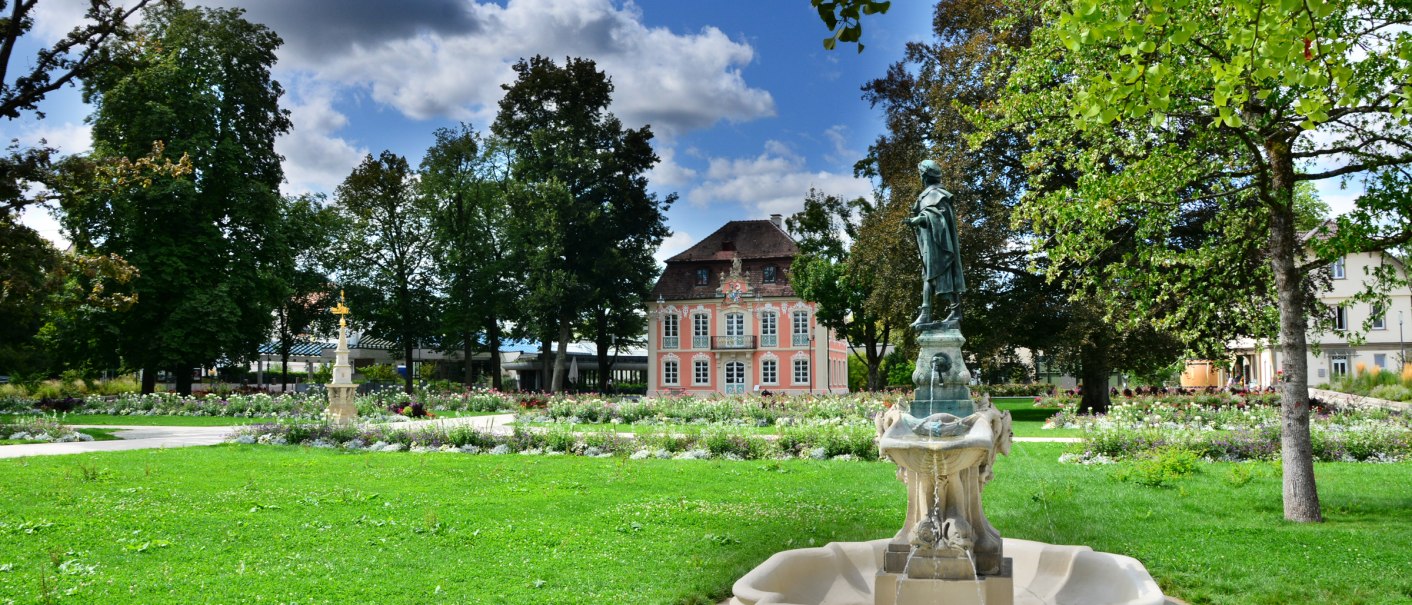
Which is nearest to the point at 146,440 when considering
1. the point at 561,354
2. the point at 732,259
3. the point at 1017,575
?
the point at 1017,575

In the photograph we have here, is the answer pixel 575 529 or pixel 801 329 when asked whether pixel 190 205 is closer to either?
pixel 801 329

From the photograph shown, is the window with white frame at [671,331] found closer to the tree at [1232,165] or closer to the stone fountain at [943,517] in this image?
the tree at [1232,165]

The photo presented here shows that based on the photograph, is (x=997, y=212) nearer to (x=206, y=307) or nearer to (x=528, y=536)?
(x=528, y=536)

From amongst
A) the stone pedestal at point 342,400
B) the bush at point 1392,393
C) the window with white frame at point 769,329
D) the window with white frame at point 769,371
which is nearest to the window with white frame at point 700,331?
the window with white frame at point 769,329

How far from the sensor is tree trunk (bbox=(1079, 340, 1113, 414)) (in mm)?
24266

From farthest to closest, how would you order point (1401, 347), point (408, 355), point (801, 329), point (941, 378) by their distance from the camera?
point (1401, 347) → point (801, 329) → point (408, 355) → point (941, 378)

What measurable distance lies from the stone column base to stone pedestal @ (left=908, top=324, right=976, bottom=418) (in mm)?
965

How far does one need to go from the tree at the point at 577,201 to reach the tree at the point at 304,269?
8.74m

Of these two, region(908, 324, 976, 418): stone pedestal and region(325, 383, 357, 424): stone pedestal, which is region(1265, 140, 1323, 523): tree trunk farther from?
region(325, 383, 357, 424): stone pedestal

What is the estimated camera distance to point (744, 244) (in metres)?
50.8

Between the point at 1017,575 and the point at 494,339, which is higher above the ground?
the point at 494,339

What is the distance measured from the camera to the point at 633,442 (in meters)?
17.2

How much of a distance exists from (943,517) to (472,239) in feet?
131

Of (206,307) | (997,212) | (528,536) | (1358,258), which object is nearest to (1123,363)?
(997,212)
